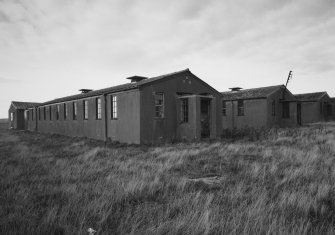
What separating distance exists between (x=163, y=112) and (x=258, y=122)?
1328 centimetres

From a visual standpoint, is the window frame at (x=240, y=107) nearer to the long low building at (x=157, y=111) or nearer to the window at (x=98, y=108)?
the long low building at (x=157, y=111)

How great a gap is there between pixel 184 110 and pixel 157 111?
1.84m

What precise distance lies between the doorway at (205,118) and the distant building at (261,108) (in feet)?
32.0

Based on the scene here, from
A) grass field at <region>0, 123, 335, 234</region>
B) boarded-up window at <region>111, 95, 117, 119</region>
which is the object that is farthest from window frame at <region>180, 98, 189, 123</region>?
grass field at <region>0, 123, 335, 234</region>

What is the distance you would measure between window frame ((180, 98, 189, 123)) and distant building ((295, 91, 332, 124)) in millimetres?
21832

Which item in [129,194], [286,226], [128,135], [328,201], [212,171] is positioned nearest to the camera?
[286,226]

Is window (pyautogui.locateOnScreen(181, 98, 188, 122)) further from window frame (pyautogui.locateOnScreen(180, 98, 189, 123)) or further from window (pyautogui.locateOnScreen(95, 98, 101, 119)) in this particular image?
window (pyautogui.locateOnScreen(95, 98, 101, 119))

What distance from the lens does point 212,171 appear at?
773cm

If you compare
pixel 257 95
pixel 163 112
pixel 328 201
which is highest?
pixel 257 95

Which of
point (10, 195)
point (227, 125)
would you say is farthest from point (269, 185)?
point (227, 125)

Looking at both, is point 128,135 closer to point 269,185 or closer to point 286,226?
point 269,185

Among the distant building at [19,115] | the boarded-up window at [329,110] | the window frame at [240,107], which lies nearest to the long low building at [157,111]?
the window frame at [240,107]

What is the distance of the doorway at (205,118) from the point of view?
17062 mm

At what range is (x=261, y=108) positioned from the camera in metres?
25.8
